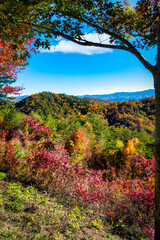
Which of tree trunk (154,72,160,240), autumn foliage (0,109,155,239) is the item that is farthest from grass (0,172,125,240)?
tree trunk (154,72,160,240)

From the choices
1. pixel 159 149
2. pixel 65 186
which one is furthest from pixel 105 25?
pixel 65 186

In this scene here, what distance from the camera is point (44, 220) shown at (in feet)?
10.6

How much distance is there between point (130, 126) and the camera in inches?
1932

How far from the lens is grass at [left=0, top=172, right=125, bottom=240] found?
109 inches

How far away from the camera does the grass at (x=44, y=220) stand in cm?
277

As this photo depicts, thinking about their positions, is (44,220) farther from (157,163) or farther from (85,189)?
(157,163)

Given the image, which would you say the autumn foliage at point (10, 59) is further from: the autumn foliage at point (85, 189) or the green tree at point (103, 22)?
the autumn foliage at point (85, 189)

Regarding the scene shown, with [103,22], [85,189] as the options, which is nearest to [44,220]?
[85,189]

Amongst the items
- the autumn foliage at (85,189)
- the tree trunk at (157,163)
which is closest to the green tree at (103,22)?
the tree trunk at (157,163)

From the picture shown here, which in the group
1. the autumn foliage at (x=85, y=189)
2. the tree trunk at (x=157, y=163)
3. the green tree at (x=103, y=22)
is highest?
the green tree at (x=103, y=22)

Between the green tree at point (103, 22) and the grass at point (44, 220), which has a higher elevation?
the green tree at point (103, 22)

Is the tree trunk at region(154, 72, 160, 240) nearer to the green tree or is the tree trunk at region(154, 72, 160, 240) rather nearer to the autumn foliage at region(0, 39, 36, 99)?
the green tree

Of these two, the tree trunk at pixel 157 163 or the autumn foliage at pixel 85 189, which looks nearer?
the tree trunk at pixel 157 163

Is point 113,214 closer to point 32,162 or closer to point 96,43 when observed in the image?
point 32,162
